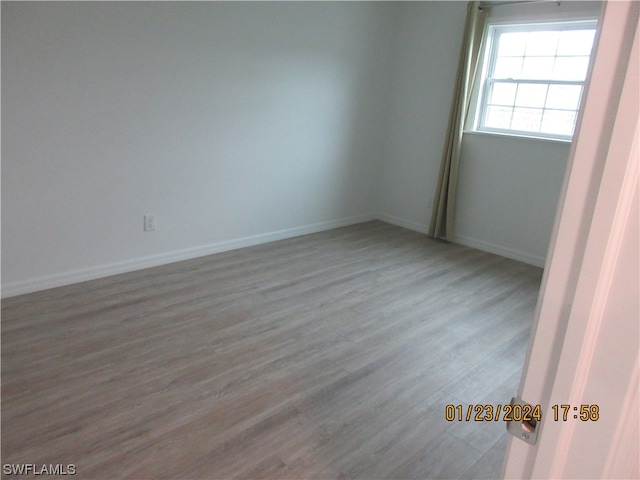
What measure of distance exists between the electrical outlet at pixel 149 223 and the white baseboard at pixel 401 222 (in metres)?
2.76

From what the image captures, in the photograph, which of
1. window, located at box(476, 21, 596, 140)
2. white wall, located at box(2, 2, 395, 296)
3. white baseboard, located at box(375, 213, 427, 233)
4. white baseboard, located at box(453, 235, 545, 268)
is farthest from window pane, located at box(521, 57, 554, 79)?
white baseboard, located at box(375, 213, 427, 233)

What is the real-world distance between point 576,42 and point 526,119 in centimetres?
71

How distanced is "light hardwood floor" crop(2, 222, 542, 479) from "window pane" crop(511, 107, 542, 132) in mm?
1404

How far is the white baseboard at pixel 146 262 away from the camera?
3021mm

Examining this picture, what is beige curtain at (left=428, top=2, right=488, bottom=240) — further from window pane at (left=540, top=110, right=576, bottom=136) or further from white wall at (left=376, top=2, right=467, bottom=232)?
window pane at (left=540, top=110, right=576, bottom=136)

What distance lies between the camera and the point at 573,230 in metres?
0.56

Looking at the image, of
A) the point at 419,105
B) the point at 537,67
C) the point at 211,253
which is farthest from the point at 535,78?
the point at 211,253

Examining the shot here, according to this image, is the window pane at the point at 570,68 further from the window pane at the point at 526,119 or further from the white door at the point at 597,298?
the white door at the point at 597,298

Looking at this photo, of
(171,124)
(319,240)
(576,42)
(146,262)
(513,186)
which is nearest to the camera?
(171,124)

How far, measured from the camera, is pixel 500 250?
4441 millimetres

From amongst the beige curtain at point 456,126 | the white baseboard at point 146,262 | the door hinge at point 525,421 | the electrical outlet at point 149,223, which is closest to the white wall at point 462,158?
the beige curtain at point 456,126

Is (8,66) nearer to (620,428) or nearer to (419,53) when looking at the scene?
(620,428)

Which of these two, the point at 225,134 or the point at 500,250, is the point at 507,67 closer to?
the point at 500,250

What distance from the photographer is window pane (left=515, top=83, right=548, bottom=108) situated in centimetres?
401
